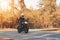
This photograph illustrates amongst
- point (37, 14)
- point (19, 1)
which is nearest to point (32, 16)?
point (37, 14)

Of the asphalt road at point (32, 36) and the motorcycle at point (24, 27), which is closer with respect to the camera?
the asphalt road at point (32, 36)

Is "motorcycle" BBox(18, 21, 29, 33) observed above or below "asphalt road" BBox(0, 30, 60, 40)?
above

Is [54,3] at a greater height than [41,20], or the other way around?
[54,3]

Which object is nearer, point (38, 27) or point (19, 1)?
point (38, 27)

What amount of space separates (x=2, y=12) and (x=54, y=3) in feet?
19.1

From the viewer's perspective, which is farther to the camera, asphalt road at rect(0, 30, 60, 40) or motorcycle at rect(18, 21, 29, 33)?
motorcycle at rect(18, 21, 29, 33)

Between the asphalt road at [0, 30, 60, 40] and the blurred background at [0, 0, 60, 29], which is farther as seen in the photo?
the blurred background at [0, 0, 60, 29]

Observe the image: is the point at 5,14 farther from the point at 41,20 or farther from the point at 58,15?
the point at 58,15

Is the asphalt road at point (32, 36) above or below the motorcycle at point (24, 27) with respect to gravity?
below

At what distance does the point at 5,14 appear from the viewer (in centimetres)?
2767

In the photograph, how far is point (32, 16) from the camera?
27.8m

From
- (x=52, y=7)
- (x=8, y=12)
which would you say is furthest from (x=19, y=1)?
(x=52, y=7)

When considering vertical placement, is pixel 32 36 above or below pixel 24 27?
below

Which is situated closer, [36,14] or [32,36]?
[32,36]
